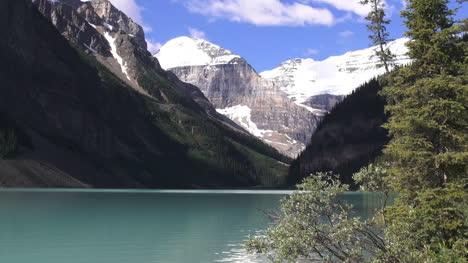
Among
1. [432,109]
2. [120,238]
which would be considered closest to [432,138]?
[432,109]

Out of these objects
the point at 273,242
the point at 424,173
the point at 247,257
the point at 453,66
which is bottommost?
the point at 247,257

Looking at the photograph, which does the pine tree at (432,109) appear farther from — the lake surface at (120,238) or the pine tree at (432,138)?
the lake surface at (120,238)

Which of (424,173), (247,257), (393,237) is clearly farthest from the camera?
(247,257)

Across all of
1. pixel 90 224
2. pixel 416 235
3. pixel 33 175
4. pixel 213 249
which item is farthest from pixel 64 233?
pixel 33 175

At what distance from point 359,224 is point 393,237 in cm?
146

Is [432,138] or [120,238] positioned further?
[120,238]

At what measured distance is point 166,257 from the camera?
39062 millimetres

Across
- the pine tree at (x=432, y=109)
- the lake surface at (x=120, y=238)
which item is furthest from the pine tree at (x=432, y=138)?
the lake surface at (x=120, y=238)

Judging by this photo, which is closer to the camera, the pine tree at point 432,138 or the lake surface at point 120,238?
the pine tree at point 432,138

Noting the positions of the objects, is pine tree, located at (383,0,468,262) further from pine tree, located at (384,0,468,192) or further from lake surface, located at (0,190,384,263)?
lake surface, located at (0,190,384,263)

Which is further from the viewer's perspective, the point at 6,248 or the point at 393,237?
the point at 6,248

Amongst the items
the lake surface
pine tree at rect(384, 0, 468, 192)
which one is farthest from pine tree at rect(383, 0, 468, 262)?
the lake surface

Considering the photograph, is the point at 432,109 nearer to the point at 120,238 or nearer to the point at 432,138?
the point at 432,138

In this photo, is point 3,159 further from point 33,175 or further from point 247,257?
point 247,257
